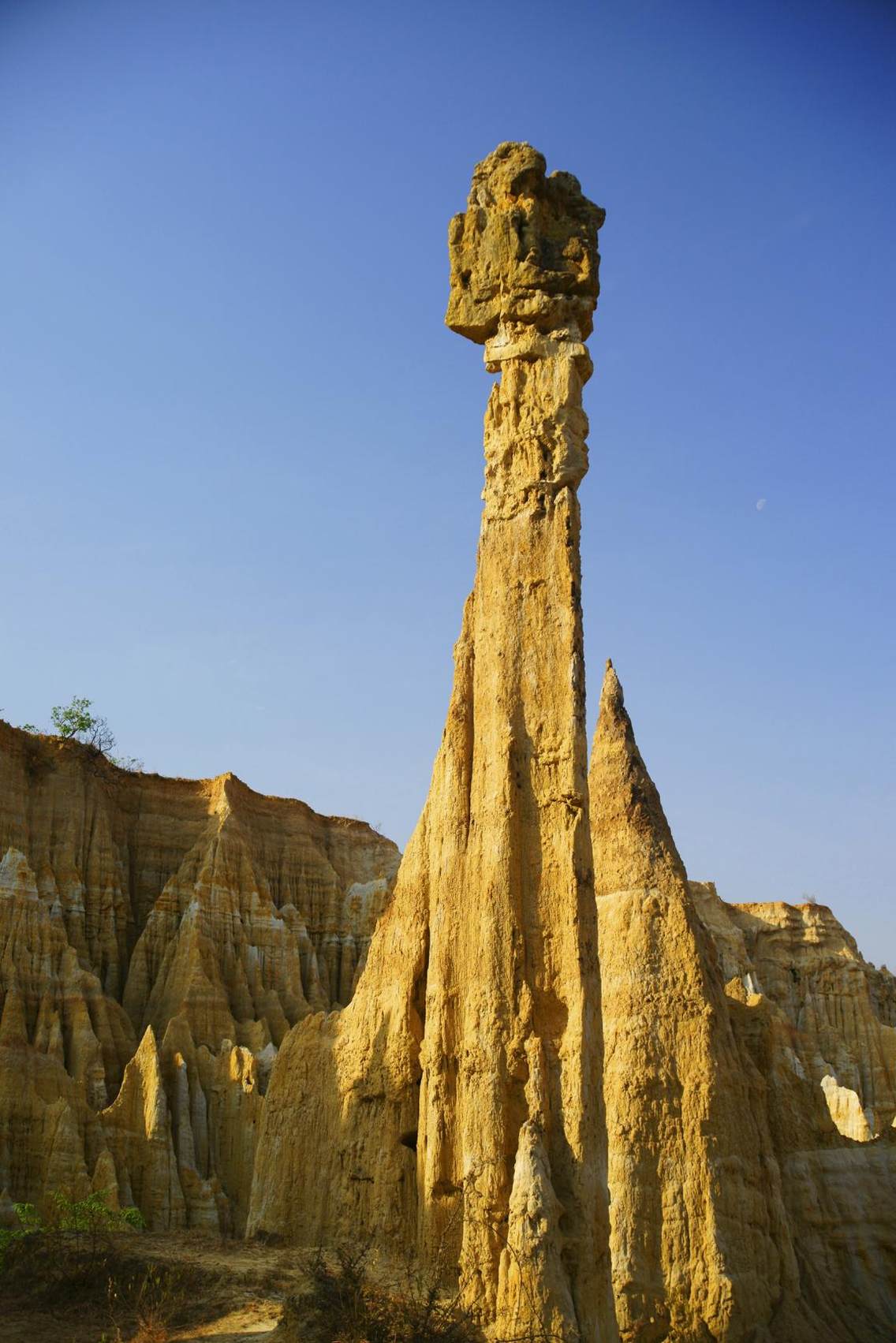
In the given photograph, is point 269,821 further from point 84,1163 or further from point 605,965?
point 605,965

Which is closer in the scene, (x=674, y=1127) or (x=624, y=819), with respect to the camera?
(x=674, y=1127)

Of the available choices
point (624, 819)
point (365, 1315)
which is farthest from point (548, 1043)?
point (624, 819)

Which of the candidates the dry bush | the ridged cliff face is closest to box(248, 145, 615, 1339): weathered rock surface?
the dry bush

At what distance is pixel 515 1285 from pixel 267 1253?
4690mm

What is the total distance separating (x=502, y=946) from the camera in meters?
11.8

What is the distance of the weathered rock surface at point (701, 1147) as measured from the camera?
14750 millimetres

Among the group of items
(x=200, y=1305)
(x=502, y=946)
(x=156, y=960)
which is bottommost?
(x=200, y=1305)

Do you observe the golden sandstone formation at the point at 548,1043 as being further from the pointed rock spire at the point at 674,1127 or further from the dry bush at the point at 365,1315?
the dry bush at the point at 365,1315

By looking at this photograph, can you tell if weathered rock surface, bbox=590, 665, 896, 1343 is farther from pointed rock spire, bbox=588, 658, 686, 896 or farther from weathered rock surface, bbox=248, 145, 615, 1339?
weathered rock surface, bbox=248, 145, 615, 1339

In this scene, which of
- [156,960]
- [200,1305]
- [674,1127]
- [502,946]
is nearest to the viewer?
[502,946]

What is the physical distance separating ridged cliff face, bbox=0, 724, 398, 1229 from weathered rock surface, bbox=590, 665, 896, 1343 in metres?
16.0

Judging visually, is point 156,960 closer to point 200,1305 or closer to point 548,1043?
point 200,1305

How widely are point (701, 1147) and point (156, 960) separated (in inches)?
1246

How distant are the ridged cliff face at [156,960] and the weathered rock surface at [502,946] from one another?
15969 millimetres
